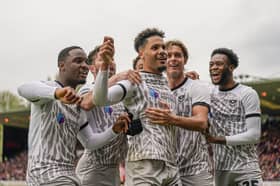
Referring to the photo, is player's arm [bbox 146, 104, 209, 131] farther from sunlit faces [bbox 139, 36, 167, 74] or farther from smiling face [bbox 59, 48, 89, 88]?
smiling face [bbox 59, 48, 89, 88]

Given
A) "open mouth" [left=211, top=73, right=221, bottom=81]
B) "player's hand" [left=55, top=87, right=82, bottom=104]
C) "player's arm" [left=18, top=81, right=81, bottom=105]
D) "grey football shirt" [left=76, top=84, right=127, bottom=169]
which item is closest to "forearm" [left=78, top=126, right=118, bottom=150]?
"grey football shirt" [left=76, top=84, right=127, bottom=169]

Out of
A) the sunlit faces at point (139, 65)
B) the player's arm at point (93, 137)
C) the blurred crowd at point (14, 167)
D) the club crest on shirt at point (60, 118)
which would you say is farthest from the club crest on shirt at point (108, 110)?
the blurred crowd at point (14, 167)

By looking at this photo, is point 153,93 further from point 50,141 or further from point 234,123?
point 234,123

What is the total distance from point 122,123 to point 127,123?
12 cm

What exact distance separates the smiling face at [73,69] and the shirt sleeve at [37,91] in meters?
0.38

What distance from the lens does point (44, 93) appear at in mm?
4203

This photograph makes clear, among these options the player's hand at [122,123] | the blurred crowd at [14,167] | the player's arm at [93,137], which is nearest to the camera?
the player's hand at [122,123]

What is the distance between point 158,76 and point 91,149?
1.01 meters

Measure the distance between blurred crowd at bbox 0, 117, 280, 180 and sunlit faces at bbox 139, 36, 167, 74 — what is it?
66.8ft

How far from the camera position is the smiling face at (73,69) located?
4.68 metres

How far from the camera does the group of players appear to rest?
14.2 feet

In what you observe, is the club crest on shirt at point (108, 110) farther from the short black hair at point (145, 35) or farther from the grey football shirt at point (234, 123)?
the grey football shirt at point (234, 123)

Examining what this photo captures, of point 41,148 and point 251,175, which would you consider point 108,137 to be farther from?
point 251,175

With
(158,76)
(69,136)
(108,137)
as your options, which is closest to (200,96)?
(158,76)
